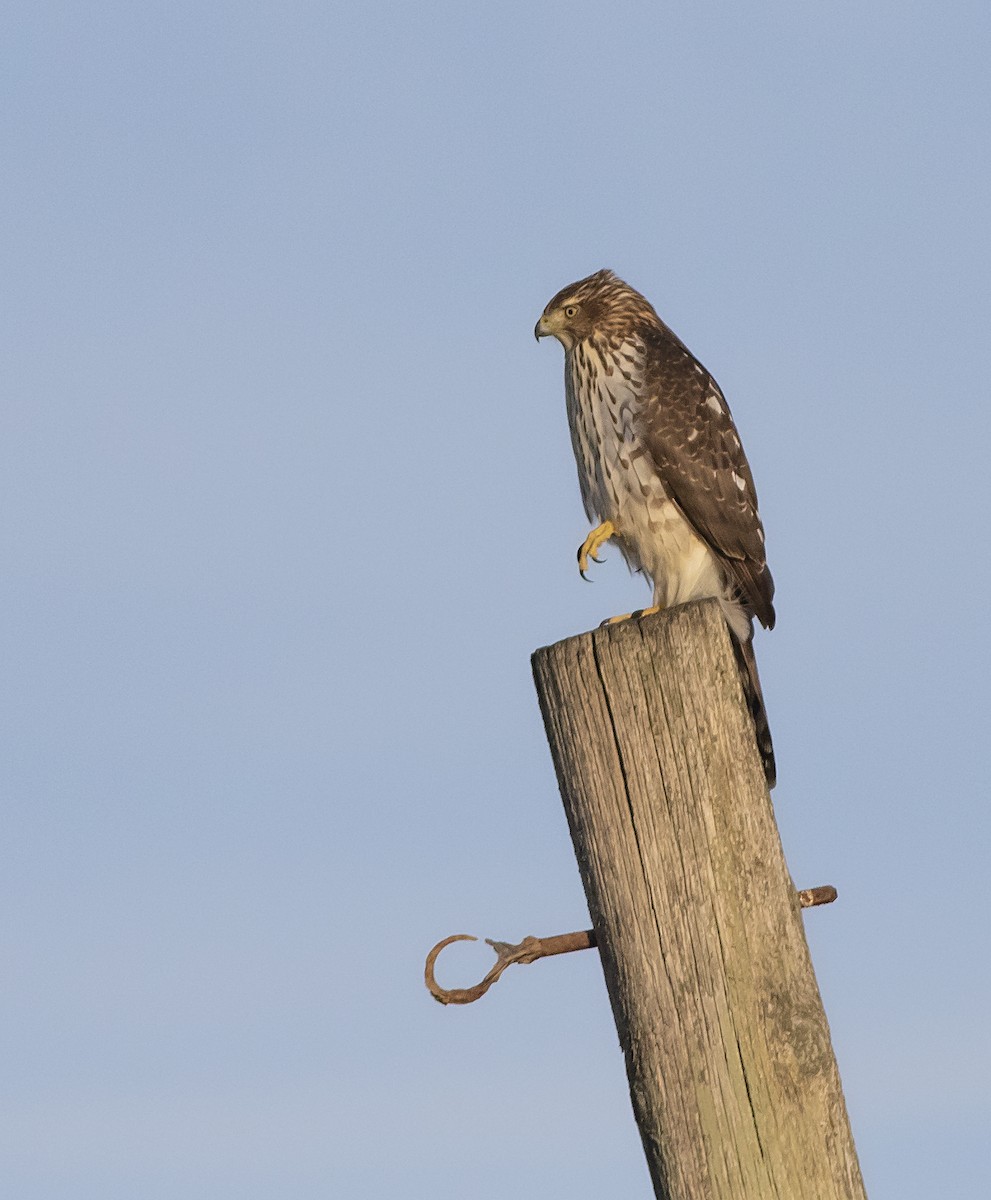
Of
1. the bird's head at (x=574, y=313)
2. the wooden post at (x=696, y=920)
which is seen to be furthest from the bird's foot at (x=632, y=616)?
the bird's head at (x=574, y=313)

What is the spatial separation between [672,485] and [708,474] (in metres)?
0.18

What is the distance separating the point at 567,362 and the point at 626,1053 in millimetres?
4464

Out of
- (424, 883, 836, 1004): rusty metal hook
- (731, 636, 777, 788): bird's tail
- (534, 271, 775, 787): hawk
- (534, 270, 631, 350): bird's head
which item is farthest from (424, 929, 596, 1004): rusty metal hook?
(534, 270, 631, 350): bird's head

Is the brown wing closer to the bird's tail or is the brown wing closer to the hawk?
the hawk

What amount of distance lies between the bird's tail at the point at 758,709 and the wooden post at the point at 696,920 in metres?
1.19

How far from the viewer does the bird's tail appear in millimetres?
5031

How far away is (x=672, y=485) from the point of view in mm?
6570

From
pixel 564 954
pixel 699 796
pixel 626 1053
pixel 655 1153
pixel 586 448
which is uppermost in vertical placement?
pixel 586 448

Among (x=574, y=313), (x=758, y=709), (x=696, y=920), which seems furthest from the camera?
(x=574, y=313)

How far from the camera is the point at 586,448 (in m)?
6.92

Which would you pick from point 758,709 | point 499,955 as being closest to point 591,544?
point 758,709

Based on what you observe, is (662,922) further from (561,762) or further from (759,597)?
(759,597)

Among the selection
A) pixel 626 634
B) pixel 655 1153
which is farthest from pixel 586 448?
pixel 655 1153

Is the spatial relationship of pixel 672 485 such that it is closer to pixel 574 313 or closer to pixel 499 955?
pixel 574 313
